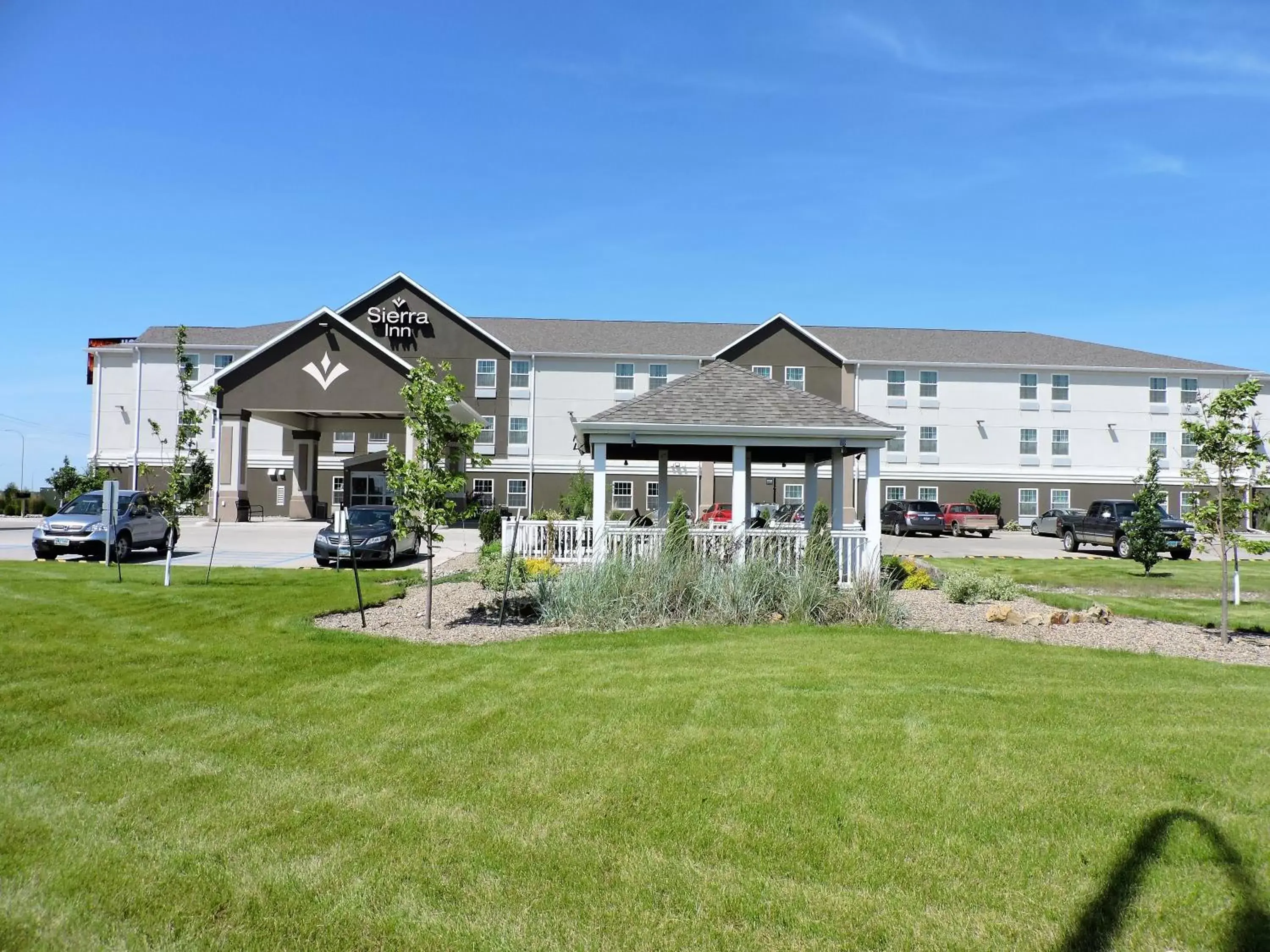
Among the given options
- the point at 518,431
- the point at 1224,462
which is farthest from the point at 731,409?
the point at 518,431

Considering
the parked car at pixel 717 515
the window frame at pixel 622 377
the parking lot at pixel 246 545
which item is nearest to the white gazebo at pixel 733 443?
the parking lot at pixel 246 545

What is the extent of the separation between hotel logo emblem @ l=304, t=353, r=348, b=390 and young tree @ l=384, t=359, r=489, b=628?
78.0 feet

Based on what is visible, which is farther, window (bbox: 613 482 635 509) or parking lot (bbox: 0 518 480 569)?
window (bbox: 613 482 635 509)

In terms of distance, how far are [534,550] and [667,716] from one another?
1139 centimetres

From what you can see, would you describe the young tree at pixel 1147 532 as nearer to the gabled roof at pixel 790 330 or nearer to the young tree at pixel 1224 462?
the young tree at pixel 1224 462

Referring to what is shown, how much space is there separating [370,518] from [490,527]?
5.89 m

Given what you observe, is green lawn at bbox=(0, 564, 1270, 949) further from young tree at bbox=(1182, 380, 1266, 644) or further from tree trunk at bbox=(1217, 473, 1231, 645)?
young tree at bbox=(1182, 380, 1266, 644)

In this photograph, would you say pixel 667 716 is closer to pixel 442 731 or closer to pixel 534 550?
pixel 442 731

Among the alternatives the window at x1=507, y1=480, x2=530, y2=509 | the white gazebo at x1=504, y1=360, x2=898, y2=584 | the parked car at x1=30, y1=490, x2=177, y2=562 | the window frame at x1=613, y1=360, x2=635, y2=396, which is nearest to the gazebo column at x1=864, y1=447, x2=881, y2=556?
the white gazebo at x1=504, y1=360, x2=898, y2=584

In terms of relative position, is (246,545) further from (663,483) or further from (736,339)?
Answer: (736,339)

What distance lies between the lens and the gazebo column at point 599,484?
611 inches

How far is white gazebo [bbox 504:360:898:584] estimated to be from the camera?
14688 millimetres

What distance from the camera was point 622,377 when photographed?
4384cm

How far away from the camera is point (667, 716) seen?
6.64m
